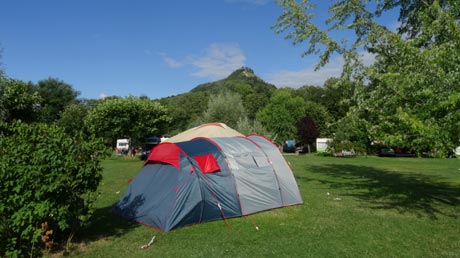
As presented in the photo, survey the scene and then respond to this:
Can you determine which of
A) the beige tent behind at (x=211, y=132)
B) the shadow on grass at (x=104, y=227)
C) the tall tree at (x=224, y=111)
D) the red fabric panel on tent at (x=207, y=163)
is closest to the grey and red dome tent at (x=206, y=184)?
the red fabric panel on tent at (x=207, y=163)

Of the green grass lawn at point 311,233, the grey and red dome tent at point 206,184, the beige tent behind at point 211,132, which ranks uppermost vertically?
the beige tent behind at point 211,132

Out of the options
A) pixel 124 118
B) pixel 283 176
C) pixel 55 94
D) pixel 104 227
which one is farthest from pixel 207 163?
pixel 55 94

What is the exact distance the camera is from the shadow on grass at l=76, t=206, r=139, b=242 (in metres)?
Answer: 7.48

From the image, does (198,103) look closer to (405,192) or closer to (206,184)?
(405,192)

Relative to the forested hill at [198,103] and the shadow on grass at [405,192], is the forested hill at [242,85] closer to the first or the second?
the forested hill at [198,103]

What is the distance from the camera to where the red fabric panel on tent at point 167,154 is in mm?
8830

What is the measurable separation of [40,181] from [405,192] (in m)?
12.2

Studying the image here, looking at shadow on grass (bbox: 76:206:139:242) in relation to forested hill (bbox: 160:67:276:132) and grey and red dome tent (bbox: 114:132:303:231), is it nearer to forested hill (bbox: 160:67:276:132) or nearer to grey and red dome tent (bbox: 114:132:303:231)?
grey and red dome tent (bbox: 114:132:303:231)

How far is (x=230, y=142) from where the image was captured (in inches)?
391

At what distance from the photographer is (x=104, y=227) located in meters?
8.18

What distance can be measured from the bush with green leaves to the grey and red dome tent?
7.27 feet

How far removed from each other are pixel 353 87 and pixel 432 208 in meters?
5.58

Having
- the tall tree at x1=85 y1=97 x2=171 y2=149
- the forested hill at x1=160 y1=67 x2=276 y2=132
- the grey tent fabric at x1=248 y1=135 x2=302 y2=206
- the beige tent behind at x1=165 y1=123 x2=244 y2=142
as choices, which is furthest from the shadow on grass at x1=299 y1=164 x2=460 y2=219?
the forested hill at x1=160 y1=67 x2=276 y2=132

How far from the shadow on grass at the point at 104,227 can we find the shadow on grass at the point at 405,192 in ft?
23.9
